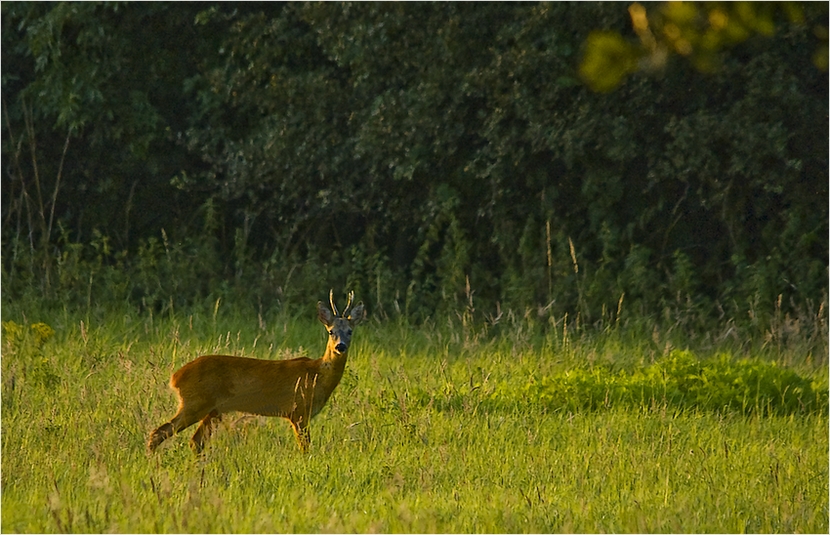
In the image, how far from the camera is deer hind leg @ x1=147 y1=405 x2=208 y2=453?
623 centimetres

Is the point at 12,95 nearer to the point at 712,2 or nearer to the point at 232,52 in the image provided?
the point at 232,52

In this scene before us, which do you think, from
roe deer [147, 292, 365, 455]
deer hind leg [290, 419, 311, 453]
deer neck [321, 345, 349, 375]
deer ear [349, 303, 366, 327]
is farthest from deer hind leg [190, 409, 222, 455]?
deer ear [349, 303, 366, 327]

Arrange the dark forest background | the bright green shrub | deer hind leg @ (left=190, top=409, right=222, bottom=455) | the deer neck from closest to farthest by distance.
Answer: deer hind leg @ (left=190, top=409, right=222, bottom=455) → the deer neck → the bright green shrub → the dark forest background

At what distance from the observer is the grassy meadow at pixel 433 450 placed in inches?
208

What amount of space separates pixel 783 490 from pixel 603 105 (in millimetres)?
7174

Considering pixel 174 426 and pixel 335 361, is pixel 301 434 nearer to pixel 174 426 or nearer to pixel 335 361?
pixel 335 361

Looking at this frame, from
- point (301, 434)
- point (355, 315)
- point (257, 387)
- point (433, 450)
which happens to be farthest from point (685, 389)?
point (257, 387)

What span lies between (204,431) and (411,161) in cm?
679

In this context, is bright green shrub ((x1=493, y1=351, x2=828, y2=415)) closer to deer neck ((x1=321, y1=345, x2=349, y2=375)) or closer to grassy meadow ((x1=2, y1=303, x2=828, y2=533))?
grassy meadow ((x1=2, y1=303, x2=828, y2=533))

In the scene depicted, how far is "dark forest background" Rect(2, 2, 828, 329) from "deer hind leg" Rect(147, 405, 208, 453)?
5107mm

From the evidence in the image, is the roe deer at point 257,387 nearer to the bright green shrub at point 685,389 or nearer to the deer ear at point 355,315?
the deer ear at point 355,315

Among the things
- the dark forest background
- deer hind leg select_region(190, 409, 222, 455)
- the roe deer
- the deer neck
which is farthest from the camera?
the dark forest background

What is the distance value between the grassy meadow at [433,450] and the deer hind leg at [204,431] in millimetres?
73

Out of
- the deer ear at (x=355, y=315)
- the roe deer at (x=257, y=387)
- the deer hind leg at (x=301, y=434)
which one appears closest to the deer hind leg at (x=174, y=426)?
the roe deer at (x=257, y=387)
